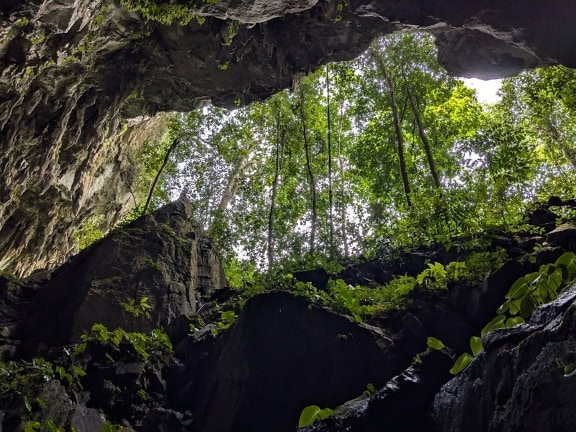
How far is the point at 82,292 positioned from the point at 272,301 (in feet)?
17.4

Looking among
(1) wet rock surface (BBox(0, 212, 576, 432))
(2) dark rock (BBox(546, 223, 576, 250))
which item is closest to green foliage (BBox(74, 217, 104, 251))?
(1) wet rock surface (BBox(0, 212, 576, 432))

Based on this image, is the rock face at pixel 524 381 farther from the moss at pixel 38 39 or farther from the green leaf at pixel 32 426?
the moss at pixel 38 39

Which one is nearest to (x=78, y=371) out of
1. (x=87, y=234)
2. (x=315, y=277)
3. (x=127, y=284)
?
(x=127, y=284)

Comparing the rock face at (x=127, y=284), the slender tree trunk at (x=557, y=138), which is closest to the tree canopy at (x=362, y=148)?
the slender tree trunk at (x=557, y=138)

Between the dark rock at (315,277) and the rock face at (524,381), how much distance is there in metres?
5.01

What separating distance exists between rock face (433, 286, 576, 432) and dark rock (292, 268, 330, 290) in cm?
501

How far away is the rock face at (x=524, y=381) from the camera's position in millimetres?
2840

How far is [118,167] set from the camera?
1700 centimetres

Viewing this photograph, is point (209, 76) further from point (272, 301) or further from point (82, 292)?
point (272, 301)

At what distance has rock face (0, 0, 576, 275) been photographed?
893 centimetres

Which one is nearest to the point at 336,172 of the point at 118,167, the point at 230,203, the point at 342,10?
the point at 230,203

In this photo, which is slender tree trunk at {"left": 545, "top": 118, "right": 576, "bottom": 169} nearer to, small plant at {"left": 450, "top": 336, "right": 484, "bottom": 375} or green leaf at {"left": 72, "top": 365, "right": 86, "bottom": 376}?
small plant at {"left": 450, "top": 336, "right": 484, "bottom": 375}

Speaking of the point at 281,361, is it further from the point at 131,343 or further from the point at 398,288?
the point at 131,343

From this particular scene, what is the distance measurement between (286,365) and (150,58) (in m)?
8.55
